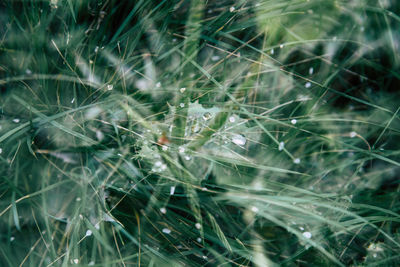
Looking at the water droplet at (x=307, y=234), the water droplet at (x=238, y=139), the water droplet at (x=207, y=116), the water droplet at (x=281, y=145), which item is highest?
the water droplet at (x=207, y=116)

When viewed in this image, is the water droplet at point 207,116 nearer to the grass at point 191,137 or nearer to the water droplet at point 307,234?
the grass at point 191,137

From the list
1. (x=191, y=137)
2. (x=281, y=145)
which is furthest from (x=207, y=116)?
(x=281, y=145)

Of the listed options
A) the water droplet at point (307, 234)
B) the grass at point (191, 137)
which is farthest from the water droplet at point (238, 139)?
the water droplet at point (307, 234)

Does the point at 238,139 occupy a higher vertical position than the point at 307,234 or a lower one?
higher

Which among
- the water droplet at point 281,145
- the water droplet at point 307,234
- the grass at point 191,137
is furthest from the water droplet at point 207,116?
the water droplet at point 307,234

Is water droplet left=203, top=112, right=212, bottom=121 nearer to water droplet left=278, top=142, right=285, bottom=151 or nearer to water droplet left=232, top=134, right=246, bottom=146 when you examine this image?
water droplet left=232, top=134, right=246, bottom=146

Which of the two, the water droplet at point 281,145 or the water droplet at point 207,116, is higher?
the water droplet at point 207,116

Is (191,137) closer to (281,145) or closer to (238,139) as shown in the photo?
(238,139)

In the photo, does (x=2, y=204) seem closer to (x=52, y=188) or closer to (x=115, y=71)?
(x=52, y=188)

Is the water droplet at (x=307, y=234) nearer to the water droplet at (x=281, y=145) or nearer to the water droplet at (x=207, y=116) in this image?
the water droplet at (x=281, y=145)
